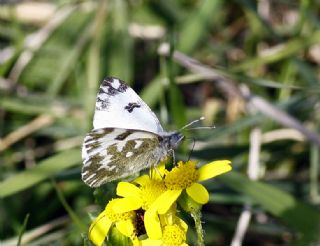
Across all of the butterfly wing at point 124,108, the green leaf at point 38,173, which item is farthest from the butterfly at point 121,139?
the green leaf at point 38,173

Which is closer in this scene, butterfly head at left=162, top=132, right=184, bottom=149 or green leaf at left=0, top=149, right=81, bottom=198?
butterfly head at left=162, top=132, right=184, bottom=149

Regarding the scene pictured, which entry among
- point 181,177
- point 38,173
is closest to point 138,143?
point 181,177

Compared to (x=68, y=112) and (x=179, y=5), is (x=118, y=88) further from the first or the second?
(x=179, y=5)

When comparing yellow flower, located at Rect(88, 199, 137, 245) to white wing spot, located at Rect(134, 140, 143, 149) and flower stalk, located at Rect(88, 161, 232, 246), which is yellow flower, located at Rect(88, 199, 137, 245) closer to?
flower stalk, located at Rect(88, 161, 232, 246)

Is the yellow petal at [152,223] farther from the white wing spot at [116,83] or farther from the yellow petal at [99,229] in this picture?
the white wing spot at [116,83]

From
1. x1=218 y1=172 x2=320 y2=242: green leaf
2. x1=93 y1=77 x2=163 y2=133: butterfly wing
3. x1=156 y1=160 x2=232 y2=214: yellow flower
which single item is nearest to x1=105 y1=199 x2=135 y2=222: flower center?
x1=156 y1=160 x2=232 y2=214: yellow flower

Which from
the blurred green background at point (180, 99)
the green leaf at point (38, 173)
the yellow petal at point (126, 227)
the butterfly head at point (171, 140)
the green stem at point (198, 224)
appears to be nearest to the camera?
the green stem at point (198, 224)

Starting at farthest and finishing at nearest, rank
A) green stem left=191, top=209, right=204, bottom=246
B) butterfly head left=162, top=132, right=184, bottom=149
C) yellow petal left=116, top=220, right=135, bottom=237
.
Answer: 1. butterfly head left=162, top=132, right=184, bottom=149
2. yellow petal left=116, top=220, right=135, bottom=237
3. green stem left=191, top=209, right=204, bottom=246
